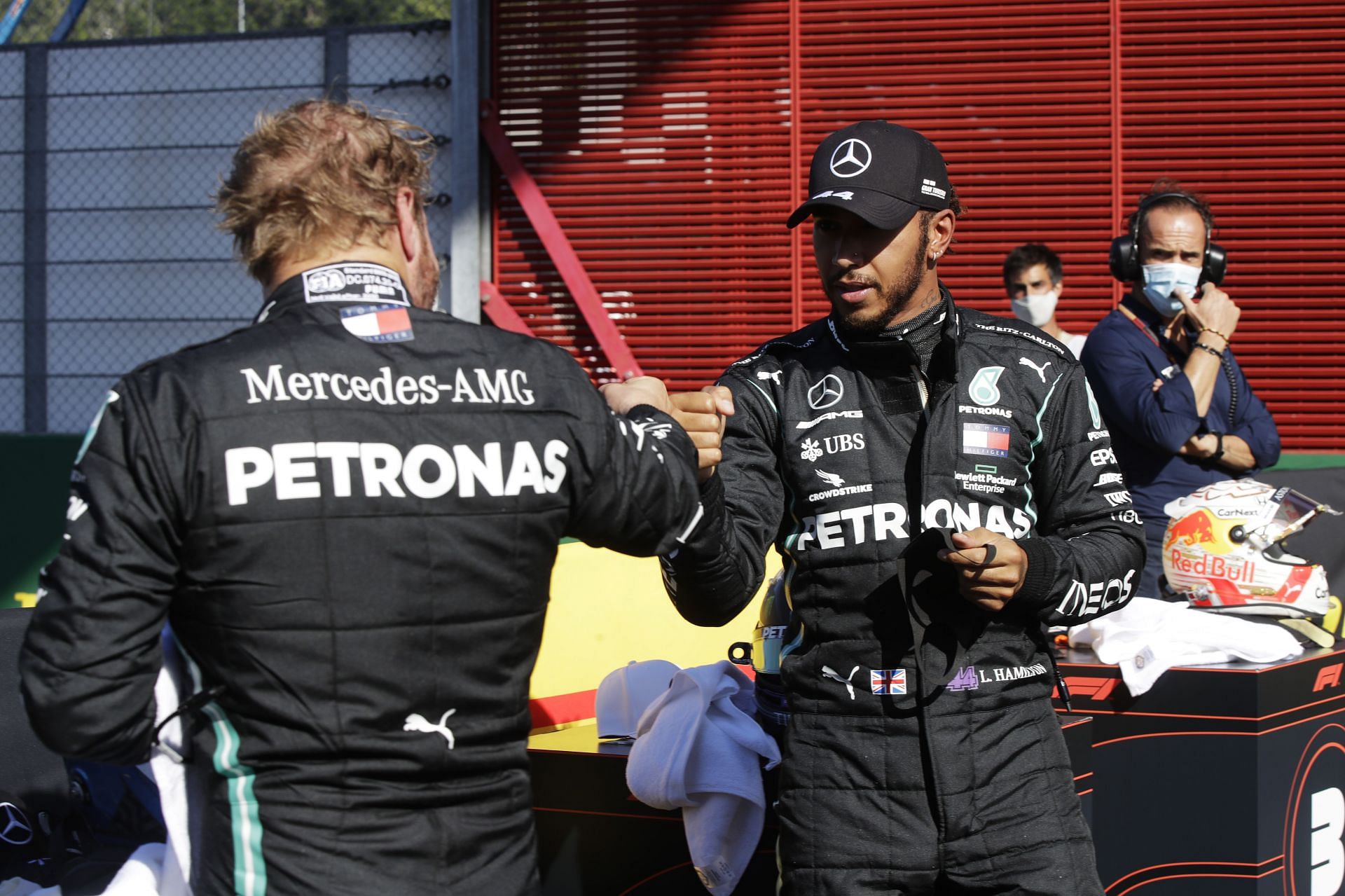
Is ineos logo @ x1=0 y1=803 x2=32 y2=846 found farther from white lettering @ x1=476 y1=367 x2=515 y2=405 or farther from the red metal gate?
the red metal gate

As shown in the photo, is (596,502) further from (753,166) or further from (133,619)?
(753,166)

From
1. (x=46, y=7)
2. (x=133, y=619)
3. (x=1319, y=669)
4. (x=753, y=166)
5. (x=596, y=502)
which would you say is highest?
(x=46, y=7)

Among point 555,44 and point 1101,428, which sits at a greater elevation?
point 555,44

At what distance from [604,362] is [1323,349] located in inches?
185

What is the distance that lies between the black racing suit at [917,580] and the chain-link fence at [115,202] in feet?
24.2

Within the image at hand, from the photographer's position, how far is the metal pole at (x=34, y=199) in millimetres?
9758

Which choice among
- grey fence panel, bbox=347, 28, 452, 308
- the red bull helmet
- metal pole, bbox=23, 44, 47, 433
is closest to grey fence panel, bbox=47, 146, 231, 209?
metal pole, bbox=23, 44, 47, 433

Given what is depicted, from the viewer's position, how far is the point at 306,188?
71.9 inches

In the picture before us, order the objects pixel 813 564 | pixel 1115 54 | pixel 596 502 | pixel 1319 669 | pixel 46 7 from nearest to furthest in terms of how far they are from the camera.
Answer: pixel 596 502 → pixel 813 564 → pixel 1319 669 → pixel 1115 54 → pixel 46 7

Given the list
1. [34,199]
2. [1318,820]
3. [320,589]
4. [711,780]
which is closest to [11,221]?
[34,199]

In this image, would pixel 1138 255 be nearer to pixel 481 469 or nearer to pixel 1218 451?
pixel 1218 451

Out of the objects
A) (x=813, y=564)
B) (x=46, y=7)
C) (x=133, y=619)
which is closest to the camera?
(x=133, y=619)

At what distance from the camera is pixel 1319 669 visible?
351 cm

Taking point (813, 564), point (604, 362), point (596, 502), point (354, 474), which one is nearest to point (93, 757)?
point (354, 474)
